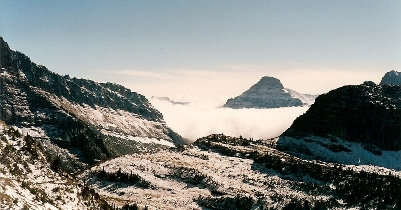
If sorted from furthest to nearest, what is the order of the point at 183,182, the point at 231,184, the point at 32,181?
the point at 231,184
the point at 183,182
the point at 32,181

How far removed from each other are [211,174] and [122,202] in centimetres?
4700

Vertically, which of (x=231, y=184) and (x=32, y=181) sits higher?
(x=32, y=181)

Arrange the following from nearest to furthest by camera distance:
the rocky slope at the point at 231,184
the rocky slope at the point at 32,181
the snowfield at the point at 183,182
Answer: the rocky slope at the point at 32,181, the snowfield at the point at 183,182, the rocky slope at the point at 231,184

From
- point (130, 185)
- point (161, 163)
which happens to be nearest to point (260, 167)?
point (161, 163)

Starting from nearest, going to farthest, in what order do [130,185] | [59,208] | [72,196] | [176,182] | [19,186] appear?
[19,186]
[59,208]
[72,196]
[130,185]
[176,182]

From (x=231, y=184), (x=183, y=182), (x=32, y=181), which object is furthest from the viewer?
(x=231, y=184)

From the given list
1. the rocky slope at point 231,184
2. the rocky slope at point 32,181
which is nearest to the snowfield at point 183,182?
the rocky slope at point 231,184

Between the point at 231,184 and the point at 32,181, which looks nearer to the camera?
the point at 32,181

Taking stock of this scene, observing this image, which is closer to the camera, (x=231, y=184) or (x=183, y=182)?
(x=183, y=182)

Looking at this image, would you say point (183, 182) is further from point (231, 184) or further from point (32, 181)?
point (32, 181)

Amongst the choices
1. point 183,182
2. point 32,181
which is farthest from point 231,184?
point 32,181

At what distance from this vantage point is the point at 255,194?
141125 millimetres

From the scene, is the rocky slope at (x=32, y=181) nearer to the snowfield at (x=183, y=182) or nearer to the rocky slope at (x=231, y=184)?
the snowfield at (x=183, y=182)

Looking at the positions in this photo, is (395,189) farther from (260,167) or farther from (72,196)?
(72,196)
